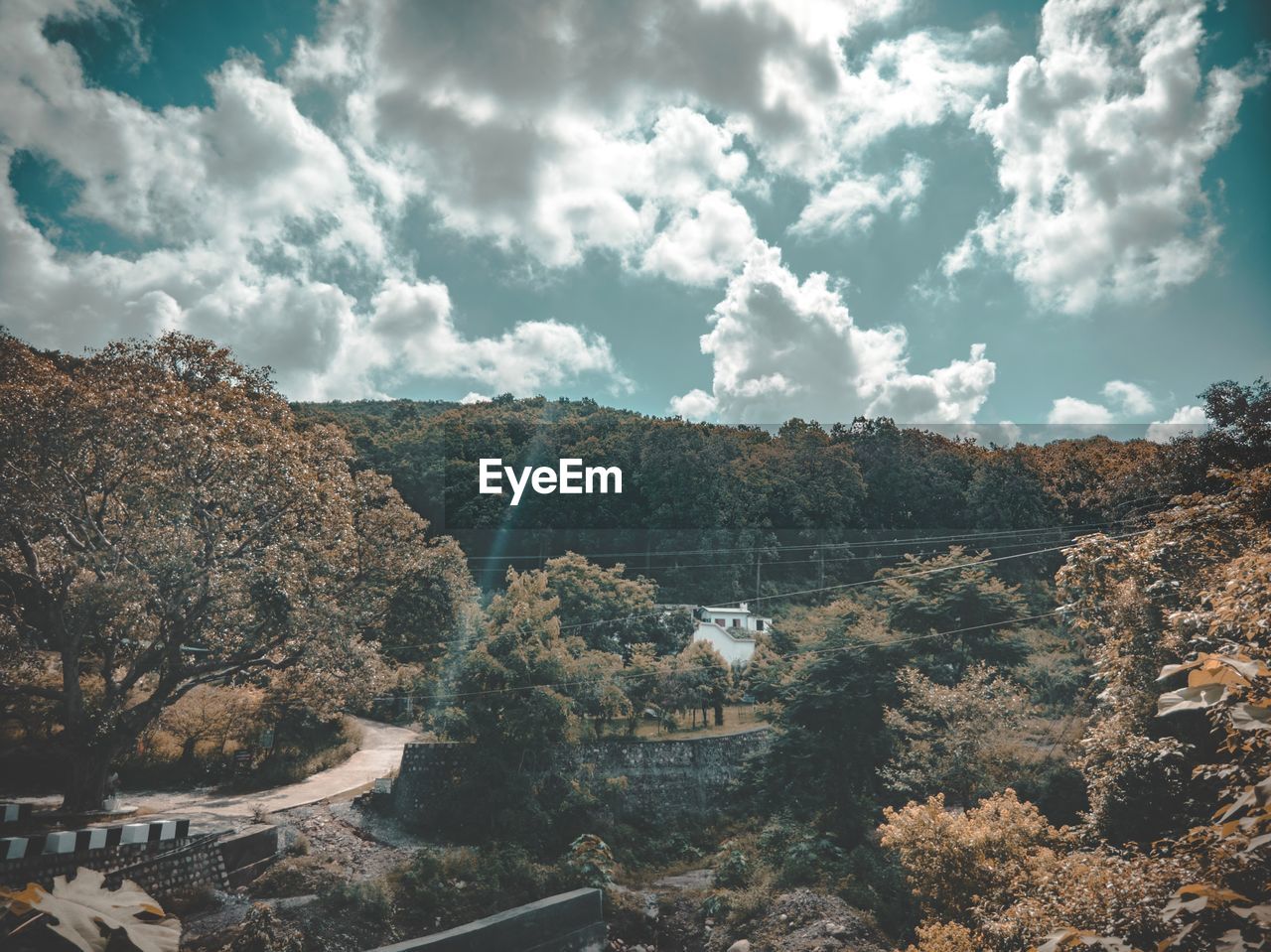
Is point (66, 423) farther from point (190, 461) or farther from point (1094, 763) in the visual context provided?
point (1094, 763)

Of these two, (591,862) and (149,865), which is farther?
(591,862)

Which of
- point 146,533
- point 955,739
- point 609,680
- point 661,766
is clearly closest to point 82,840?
point 146,533

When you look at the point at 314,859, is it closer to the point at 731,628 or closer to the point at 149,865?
the point at 149,865

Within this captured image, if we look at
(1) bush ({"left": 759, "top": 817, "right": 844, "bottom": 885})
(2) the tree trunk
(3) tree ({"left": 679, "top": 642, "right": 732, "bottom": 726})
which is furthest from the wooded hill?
(2) the tree trunk

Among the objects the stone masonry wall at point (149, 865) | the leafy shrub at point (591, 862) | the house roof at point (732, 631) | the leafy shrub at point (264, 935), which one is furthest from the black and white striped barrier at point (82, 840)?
the house roof at point (732, 631)

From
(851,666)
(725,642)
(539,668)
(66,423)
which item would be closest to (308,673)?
(539,668)

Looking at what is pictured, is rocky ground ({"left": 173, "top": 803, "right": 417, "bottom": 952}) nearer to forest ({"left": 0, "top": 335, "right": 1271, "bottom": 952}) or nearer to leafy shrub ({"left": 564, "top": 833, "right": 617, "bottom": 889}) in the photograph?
forest ({"left": 0, "top": 335, "right": 1271, "bottom": 952})

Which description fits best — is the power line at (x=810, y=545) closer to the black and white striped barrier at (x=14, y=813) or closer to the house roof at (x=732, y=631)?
the house roof at (x=732, y=631)
